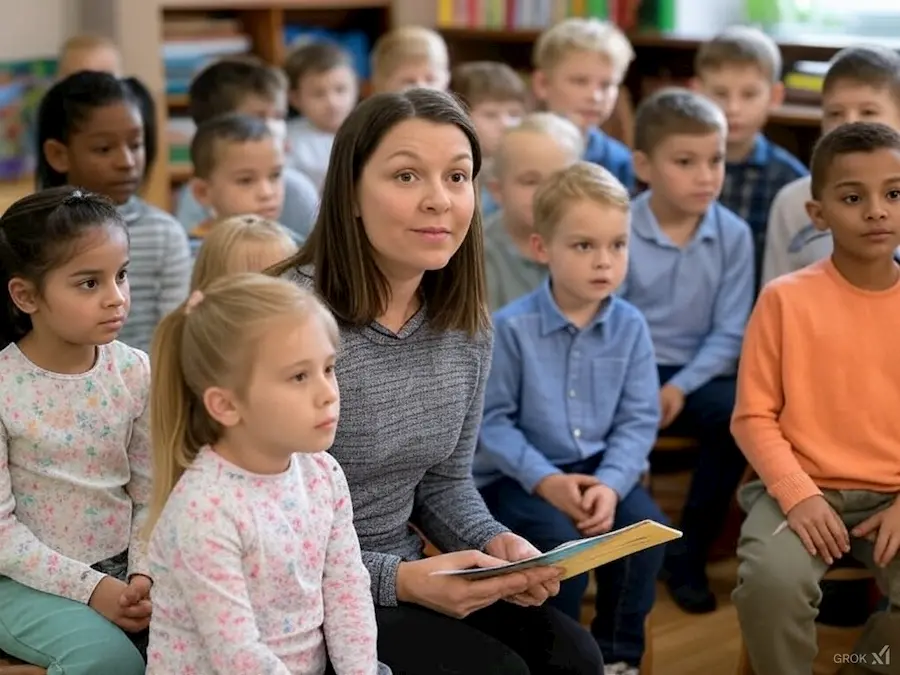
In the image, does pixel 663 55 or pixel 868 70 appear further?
pixel 663 55

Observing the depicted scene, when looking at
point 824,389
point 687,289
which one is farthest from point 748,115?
point 824,389

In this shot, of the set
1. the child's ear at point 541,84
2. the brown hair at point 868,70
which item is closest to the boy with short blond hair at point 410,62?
the child's ear at point 541,84

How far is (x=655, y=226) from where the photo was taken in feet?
9.82

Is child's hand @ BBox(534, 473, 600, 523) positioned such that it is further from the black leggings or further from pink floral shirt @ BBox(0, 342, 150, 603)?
pink floral shirt @ BBox(0, 342, 150, 603)

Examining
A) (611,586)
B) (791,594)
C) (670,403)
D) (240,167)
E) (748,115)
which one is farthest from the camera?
(748,115)

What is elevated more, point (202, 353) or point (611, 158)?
point (202, 353)

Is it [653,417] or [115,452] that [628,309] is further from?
[115,452]

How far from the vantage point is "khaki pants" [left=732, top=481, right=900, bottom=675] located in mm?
2137

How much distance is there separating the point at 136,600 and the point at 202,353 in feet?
1.38

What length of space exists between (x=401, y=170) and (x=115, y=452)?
0.56m

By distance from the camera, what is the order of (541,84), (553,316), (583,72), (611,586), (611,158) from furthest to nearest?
1. (541,84)
2. (583,72)
3. (611,158)
4. (553,316)
5. (611,586)

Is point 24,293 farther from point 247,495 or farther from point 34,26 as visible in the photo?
point 34,26

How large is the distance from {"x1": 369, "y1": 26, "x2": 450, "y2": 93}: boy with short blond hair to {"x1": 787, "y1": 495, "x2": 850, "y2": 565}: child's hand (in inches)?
87.1

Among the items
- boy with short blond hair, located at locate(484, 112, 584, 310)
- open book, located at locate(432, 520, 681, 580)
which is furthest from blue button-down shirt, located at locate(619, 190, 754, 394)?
open book, located at locate(432, 520, 681, 580)
